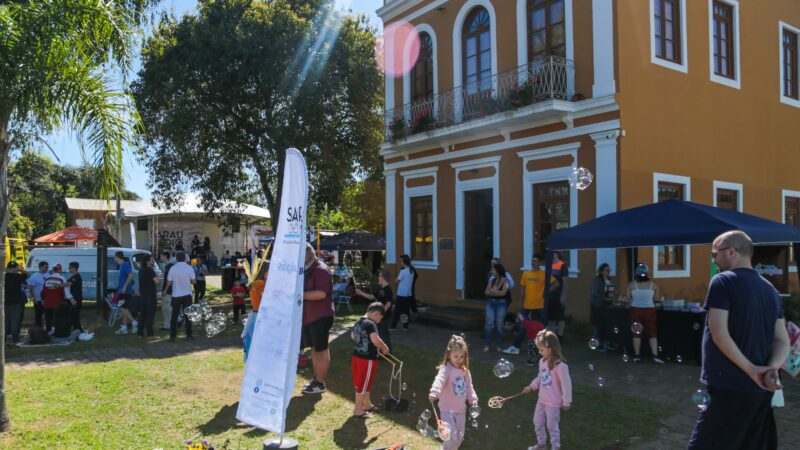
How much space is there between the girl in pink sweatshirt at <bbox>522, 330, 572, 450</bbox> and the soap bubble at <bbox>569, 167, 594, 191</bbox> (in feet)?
24.1

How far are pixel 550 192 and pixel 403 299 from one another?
429 centimetres

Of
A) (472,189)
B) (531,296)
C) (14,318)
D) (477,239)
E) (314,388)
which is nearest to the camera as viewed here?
(314,388)

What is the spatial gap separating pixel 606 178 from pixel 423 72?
7.37 meters

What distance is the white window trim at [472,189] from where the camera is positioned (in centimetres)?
1501

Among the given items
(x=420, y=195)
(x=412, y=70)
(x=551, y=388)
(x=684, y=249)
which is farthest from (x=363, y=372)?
(x=412, y=70)

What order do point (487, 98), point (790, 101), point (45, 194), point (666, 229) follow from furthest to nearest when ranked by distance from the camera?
point (45, 194) < point (790, 101) < point (487, 98) < point (666, 229)

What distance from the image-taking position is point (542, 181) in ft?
45.6

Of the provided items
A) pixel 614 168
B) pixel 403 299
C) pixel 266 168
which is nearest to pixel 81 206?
pixel 266 168

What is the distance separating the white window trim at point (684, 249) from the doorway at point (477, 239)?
4.47 meters

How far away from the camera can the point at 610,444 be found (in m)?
5.92

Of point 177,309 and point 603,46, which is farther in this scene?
point 603,46

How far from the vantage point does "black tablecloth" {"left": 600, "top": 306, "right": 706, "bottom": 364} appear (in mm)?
9805

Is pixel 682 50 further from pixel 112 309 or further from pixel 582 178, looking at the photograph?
pixel 112 309

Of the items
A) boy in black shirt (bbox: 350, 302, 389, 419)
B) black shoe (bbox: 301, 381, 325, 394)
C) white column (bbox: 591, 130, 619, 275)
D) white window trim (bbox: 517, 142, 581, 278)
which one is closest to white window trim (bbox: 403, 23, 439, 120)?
white window trim (bbox: 517, 142, 581, 278)
